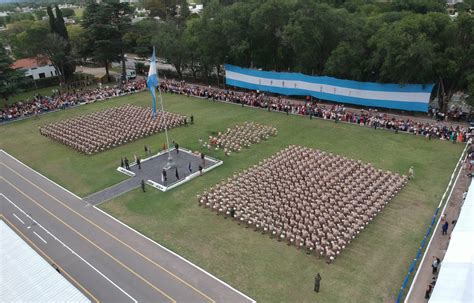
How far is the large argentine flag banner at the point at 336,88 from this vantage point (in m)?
39.4

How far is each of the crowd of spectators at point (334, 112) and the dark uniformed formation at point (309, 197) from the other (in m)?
10.3

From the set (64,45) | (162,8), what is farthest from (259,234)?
(162,8)

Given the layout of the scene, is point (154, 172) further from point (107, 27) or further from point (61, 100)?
point (107, 27)

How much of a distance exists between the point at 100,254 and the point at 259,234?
9.25 meters

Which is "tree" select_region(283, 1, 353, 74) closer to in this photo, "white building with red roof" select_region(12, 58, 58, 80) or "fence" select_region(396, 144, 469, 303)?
"fence" select_region(396, 144, 469, 303)

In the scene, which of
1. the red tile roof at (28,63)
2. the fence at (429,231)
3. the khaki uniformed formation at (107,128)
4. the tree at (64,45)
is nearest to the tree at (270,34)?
the khaki uniformed formation at (107,128)

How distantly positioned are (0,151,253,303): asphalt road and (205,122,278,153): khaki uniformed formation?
1310cm

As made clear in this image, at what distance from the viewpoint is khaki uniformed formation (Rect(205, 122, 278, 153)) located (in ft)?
113

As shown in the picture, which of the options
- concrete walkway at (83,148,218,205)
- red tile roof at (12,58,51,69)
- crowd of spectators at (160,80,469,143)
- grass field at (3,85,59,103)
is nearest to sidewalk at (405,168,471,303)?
crowd of spectators at (160,80,469,143)

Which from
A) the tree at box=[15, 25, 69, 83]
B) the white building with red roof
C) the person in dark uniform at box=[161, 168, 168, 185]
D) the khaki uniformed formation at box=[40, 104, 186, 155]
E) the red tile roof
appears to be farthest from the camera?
the white building with red roof

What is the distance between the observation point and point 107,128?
39.3 meters

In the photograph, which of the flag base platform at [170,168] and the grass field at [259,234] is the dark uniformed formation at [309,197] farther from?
the flag base platform at [170,168]

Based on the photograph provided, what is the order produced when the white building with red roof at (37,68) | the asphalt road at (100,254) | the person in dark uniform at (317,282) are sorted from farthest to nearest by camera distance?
the white building with red roof at (37,68), the asphalt road at (100,254), the person in dark uniform at (317,282)

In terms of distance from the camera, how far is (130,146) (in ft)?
120
